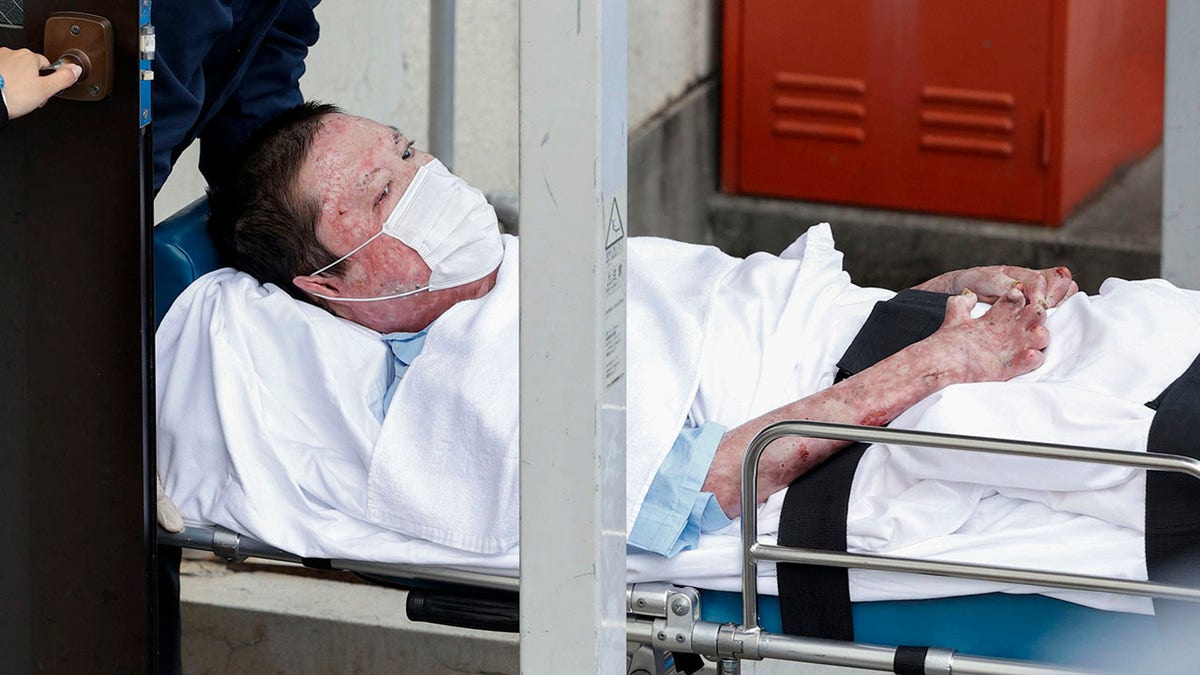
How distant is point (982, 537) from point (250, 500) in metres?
1.02

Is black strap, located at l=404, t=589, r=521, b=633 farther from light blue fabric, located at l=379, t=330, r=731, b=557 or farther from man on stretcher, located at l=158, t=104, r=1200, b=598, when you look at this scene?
light blue fabric, located at l=379, t=330, r=731, b=557

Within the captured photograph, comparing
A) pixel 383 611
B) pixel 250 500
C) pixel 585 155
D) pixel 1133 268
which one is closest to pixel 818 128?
pixel 1133 268

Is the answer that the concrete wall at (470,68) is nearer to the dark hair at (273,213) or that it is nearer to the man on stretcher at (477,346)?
the dark hair at (273,213)

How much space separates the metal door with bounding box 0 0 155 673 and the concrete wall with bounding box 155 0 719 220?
136 centimetres

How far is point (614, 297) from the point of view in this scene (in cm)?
178

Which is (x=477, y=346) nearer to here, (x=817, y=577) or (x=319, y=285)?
(x=319, y=285)

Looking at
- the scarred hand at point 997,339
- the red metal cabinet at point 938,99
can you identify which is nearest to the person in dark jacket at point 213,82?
the scarred hand at point 997,339

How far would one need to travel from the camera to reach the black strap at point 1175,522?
208 cm

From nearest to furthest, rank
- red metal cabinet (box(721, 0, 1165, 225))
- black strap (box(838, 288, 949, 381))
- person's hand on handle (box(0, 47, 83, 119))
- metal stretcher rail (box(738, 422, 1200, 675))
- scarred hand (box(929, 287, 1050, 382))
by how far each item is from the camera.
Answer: metal stretcher rail (box(738, 422, 1200, 675)), person's hand on handle (box(0, 47, 83, 119)), scarred hand (box(929, 287, 1050, 382)), black strap (box(838, 288, 949, 381)), red metal cabinet (box(721, 0, 1165, 225))

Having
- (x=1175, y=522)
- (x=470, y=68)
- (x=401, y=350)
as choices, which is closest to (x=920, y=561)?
(x=1175, y=522)

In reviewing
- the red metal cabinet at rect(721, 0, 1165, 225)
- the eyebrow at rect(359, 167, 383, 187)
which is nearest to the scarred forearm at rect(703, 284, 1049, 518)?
the eyebrow at rect(359, 167, 383, 187)

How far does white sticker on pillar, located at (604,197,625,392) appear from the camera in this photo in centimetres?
175

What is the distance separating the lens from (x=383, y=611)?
3.36 m

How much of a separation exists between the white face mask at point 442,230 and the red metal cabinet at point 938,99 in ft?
9.66
